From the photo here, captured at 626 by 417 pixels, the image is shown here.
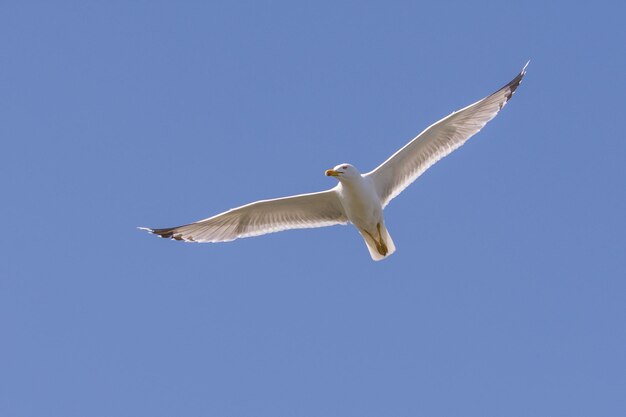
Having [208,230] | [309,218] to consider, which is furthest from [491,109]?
[208,230]

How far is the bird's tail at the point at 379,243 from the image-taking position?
47.3 feet

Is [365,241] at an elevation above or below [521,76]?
below

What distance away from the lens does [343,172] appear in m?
14.0

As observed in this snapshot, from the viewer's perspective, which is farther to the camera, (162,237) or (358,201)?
(162,237)

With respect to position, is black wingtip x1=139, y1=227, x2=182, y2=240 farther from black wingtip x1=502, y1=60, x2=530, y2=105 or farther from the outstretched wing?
black wingtip x1=502, y1=60, x2=530, y2=105

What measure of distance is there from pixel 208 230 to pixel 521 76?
477cm

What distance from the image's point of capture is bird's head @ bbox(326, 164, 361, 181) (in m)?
13.9

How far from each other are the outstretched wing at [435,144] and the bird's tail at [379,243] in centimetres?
45

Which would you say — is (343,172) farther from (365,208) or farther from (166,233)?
(166,233)

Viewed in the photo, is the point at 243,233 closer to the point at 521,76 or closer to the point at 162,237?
the point at 162,237

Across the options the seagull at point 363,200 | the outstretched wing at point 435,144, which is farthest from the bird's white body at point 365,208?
the outstretched wing at point 435,144

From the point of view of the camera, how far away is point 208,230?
1520 centimetres

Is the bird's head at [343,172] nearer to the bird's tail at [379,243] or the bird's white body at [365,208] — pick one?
the bird's white body at [365,208]

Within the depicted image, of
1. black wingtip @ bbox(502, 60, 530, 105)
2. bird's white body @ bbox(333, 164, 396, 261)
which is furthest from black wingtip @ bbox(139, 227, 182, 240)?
black wingtip @ bbox(502, 60, 530, 105)
